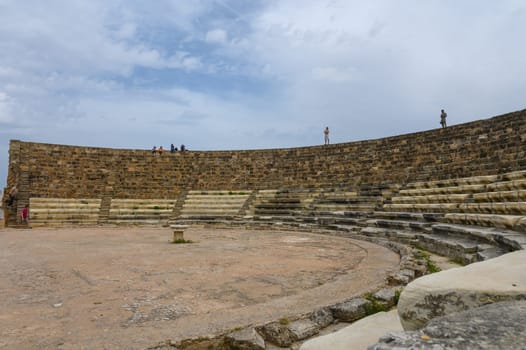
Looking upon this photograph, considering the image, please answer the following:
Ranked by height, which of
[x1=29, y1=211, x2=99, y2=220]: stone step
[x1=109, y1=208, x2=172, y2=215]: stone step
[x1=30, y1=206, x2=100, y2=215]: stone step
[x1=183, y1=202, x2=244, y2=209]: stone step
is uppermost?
[x1=183, y1=202, x2=244, y2=209]: stone step

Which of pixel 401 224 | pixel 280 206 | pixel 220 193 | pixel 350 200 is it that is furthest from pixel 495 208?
pixel 220 193

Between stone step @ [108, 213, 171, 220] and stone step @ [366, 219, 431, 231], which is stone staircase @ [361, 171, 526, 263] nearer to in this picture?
stone step @ [366, 219, 431, 231]

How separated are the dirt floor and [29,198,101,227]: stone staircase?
324 inches

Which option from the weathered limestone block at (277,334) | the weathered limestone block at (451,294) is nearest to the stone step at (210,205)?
the weathered limestone block at (277,334)

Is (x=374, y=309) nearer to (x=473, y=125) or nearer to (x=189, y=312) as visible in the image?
(x=189, y=312)

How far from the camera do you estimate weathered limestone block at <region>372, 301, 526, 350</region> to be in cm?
166

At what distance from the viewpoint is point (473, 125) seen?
43.0 feet

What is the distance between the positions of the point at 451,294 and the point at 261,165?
57.6 feet

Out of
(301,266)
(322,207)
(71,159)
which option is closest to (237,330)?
(301,266)

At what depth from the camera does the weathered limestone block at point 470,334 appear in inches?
65.3

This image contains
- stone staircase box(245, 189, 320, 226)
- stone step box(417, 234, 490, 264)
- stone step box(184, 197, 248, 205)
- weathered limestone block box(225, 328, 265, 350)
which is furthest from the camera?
stone step box(184, 197, 248, 205)

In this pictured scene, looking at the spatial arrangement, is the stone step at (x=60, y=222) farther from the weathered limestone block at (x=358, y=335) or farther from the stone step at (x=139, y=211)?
the weathered limestone block at (x=358, y=335)

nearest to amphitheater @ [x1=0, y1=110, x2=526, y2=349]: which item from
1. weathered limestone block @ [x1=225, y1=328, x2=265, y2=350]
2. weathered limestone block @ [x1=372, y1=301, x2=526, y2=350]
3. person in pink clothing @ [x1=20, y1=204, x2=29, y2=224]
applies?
weathered limestone block @ [x1=225, y1=328, x2=265, y2=350]

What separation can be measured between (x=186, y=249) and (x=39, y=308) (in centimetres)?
478
